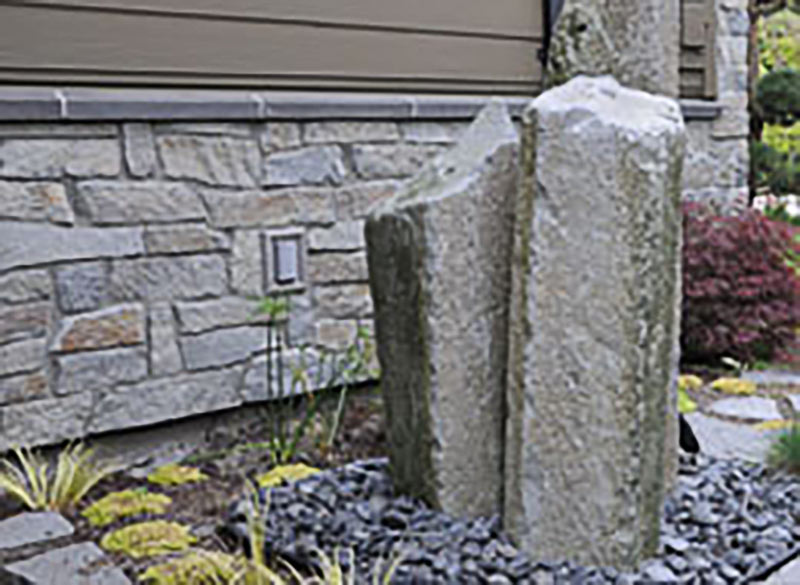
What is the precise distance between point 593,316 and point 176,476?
1.88m

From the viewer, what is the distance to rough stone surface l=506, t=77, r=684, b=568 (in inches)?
104

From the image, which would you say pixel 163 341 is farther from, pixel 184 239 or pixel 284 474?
pixel 284 474

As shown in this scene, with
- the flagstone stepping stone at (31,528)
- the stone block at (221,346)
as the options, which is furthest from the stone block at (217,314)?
the flagstone stepping stone at (31,528)

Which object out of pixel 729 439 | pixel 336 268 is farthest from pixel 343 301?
pixel 729 439

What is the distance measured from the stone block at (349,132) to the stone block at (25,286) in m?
1.30

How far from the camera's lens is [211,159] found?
4207 millimetres

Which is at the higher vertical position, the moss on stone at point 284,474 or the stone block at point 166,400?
the stone block at point 166,400

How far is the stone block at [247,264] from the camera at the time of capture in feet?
14.1

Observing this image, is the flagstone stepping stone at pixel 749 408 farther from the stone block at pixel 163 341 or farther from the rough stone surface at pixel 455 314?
the stone block at pixel 163 341

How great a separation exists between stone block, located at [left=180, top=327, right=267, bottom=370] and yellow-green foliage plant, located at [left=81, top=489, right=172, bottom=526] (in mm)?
757

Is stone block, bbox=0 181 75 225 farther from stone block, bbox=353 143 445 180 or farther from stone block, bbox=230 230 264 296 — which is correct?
stone block, bbox=353 143 445 180

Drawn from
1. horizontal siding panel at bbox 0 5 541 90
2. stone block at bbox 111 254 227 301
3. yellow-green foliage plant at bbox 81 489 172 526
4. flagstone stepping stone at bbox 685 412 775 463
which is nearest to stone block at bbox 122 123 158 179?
horizontal siding panel at bbox 0 5 541 90

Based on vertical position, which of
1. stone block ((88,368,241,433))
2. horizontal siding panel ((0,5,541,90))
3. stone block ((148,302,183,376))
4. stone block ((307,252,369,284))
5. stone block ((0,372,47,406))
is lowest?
stone block ((88,368,241,433))

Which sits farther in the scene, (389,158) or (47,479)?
(389,158)
